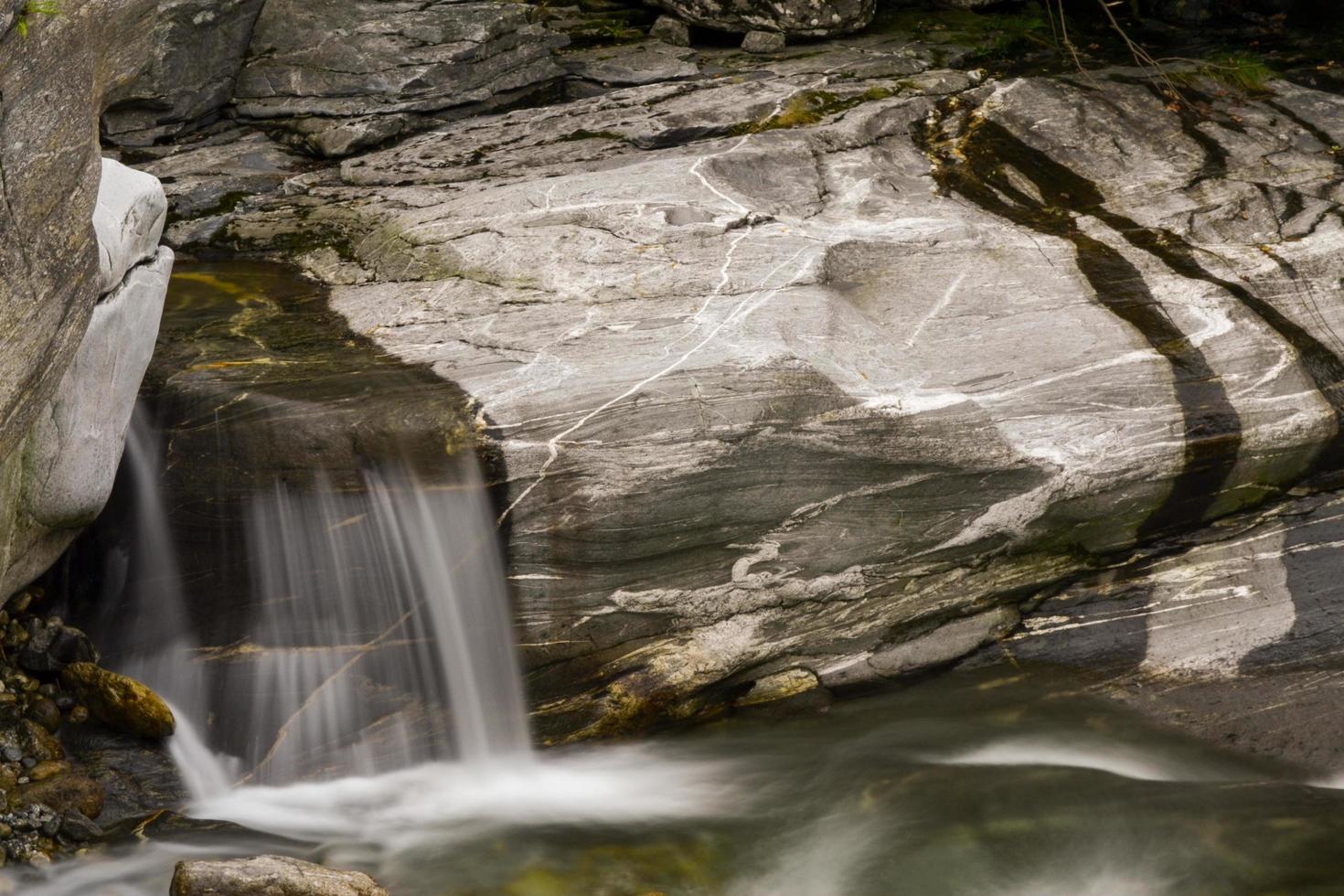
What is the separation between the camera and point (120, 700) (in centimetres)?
511

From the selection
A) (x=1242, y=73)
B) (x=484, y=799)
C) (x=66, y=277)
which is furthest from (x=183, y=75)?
(x=1242, y=73)

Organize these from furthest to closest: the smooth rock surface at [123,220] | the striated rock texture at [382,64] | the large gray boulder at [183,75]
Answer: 1. the striated rock texture at [382,64]
2. the large gray boulder at [183,75]
3. the smooth rock surface at [123,220]

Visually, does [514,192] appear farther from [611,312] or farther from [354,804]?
[354,804]

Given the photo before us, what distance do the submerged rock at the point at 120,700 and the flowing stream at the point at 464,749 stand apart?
150mm

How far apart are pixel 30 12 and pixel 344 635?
2.81 metres

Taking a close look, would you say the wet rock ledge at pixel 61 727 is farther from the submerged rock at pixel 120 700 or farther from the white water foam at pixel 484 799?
the white water foam at pixel 484 799

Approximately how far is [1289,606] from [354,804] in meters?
4.53

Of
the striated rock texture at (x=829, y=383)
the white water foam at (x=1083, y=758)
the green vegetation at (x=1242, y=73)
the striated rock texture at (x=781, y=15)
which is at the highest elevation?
the striated rock texture at (x=781, y=15)

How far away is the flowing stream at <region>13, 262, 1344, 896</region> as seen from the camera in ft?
15.9

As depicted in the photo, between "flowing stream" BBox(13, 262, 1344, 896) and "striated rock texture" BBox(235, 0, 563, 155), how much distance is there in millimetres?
4075

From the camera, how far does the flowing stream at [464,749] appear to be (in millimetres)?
4859

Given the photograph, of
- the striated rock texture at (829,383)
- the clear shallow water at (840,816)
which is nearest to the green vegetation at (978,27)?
the striated rock texture at (829,383)

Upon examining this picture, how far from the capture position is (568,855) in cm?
486

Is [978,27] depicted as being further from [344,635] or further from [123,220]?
[344,635]
